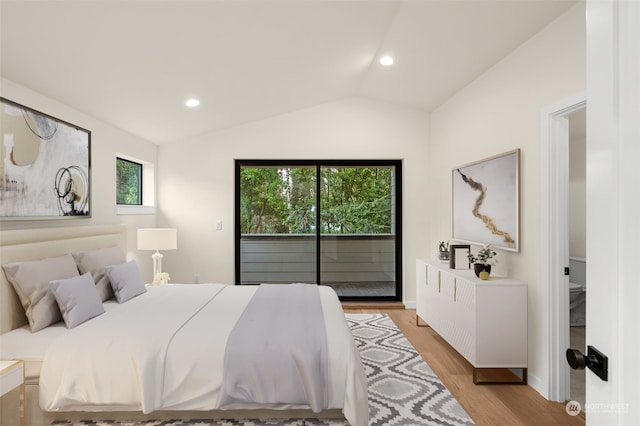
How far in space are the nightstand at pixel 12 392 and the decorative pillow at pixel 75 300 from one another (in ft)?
1.38

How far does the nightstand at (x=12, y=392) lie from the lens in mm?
1785

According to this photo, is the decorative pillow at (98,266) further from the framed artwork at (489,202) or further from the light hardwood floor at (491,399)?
the framed artwork at (489,202)

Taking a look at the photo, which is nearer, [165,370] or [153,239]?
[165,370]

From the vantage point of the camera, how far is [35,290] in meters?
2.34

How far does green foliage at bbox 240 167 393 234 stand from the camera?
5.06 metres

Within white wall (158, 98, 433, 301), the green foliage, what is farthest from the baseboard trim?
the green foliage

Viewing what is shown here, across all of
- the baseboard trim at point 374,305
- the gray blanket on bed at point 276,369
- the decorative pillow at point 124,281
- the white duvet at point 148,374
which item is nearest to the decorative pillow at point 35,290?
the white duvet at point 148,374

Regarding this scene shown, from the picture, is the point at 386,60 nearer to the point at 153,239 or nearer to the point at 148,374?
the point at 153,239

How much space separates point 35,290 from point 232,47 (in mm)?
2220

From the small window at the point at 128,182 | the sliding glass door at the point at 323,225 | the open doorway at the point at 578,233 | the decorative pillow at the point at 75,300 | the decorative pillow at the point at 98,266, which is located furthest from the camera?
the sliding glass door at the point at 323,225

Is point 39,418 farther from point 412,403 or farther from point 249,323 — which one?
point 412,403

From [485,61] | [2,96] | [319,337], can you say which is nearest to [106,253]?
[2,96]

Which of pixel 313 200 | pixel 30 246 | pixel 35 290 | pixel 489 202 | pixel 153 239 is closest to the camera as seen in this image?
pixel 35 290

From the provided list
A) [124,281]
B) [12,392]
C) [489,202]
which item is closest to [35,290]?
[12,392]
